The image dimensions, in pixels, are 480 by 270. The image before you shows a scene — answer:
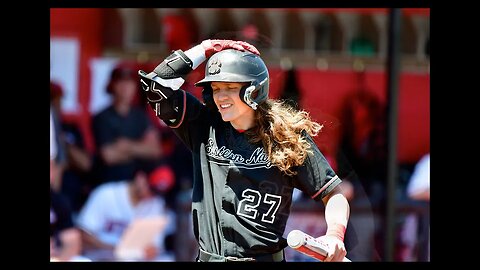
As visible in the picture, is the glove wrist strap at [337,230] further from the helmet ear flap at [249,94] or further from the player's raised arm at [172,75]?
the player's raised arm at [172,75]

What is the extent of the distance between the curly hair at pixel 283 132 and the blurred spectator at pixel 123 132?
4010 millimetres

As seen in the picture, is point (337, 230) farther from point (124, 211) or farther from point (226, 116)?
point (124, 211)

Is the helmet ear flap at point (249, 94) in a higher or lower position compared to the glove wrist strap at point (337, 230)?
higher

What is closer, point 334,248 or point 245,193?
point 334,248

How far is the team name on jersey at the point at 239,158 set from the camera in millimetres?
3457

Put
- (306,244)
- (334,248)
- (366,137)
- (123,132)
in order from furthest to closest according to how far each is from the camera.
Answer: (123,132) < (366,137) < (334,248) < (306,244)

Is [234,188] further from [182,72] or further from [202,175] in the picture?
[182,72]

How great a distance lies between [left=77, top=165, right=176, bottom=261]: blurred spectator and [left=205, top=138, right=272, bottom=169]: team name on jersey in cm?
340

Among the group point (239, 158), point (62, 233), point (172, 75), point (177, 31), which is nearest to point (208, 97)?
point (172, 75)

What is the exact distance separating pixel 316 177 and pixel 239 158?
329mm

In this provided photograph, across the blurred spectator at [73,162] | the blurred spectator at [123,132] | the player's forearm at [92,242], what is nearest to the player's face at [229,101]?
the player's forearm at [92,242]

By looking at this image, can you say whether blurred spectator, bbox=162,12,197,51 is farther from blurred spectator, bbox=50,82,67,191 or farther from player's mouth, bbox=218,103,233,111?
player's mouth, bbox=218,103,233,111

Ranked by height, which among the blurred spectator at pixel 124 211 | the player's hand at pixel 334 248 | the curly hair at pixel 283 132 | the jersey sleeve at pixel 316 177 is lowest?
the blurred spectator at pixel 124 211

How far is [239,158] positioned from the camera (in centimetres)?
348
